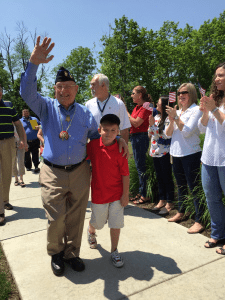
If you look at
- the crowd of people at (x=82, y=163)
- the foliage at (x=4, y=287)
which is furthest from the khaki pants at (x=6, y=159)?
the foliage at (x=4, y=287)

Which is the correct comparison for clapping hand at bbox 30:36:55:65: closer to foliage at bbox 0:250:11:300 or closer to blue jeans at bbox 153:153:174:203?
foliage at bbox 0:250:11:300

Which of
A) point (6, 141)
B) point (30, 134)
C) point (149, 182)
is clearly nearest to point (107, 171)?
point (149, 182)

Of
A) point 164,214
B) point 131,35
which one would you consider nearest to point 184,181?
point 164,214

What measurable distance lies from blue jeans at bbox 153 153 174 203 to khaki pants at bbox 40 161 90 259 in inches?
73.3

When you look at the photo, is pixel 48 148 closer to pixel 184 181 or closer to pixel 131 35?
pixel 184 181

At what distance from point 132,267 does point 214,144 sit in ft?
5.32

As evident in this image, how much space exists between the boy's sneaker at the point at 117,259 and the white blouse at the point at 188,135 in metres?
1.59

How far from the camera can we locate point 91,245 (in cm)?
321

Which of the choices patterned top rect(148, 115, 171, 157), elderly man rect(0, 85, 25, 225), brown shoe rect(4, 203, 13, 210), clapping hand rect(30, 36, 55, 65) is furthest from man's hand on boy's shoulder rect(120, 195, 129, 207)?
brown shoe rect(4, 203, 13, 210)

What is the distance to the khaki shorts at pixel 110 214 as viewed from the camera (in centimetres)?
280

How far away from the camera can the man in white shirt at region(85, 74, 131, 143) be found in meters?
3.62

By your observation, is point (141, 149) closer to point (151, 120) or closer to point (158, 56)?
point (151, 120)

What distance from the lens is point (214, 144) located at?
9.45 ft

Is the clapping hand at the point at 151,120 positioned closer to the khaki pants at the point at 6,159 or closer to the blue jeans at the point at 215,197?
the blue jeans at the point at 215,197
